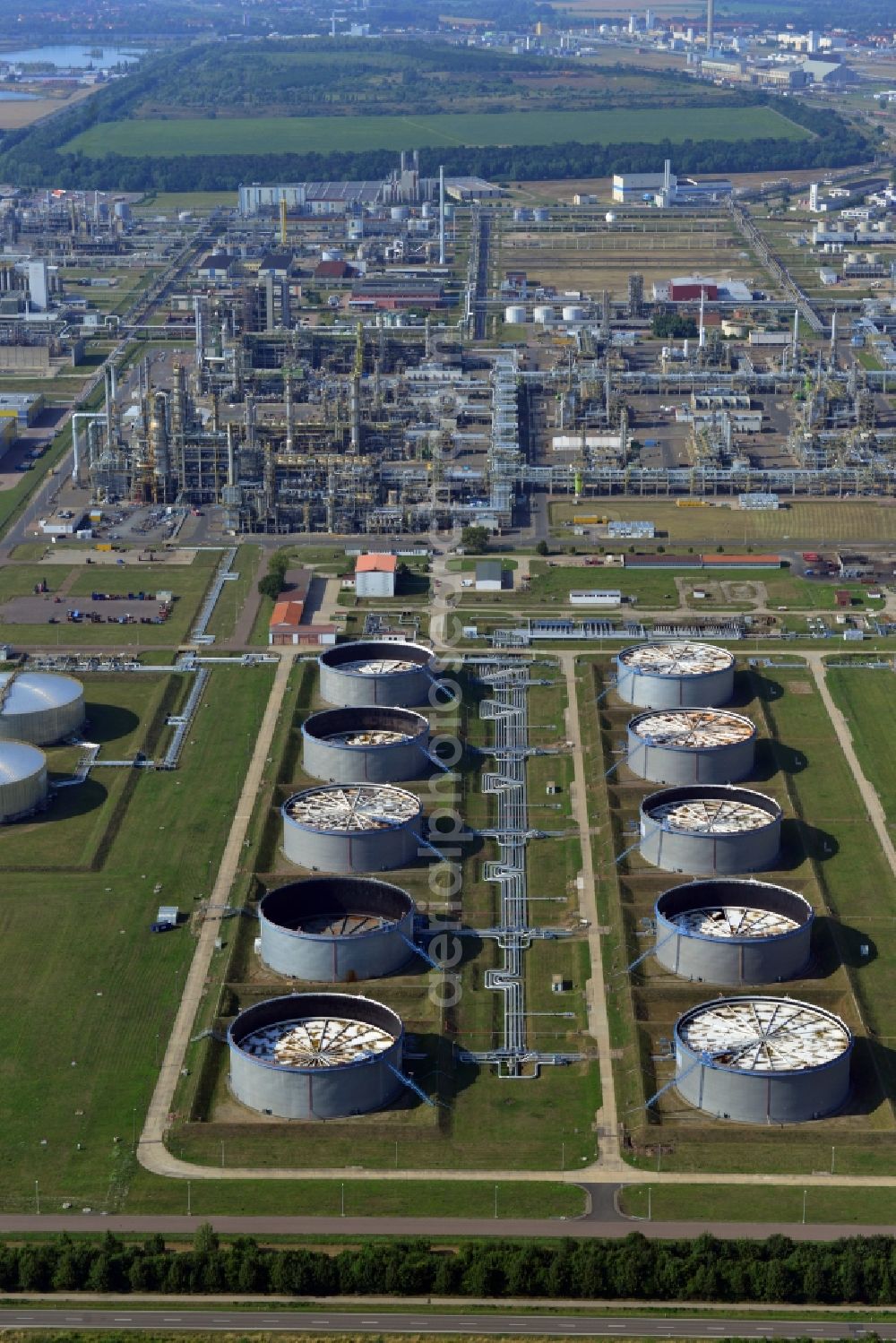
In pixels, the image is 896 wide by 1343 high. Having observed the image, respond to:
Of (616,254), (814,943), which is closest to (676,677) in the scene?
(814,943)

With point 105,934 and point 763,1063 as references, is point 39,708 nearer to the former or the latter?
point 105,934

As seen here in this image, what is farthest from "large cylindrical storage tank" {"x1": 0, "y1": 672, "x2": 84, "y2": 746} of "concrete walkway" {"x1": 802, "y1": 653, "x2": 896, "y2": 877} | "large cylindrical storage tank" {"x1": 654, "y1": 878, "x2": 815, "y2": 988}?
"concrete walkway" {"x1": 802, "y1": 653, "x2": 896, "y2": 877}

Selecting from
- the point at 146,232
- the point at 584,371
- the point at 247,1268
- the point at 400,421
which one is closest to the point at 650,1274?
the point at 247,1268

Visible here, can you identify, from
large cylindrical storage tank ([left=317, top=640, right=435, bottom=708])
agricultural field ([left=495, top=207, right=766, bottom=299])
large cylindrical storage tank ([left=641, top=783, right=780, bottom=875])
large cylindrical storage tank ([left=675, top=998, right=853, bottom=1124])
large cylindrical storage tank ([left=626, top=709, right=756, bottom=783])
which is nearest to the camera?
large cylindrical storage tank ([left=675, top=998, right=853, bottom=1124])

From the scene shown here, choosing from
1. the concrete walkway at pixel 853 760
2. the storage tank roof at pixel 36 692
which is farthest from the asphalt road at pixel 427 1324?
the storage tank roof at pixel 36 692

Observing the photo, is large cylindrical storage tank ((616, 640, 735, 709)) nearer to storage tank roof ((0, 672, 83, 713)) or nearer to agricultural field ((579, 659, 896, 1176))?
agricultural field ((579, 659, 896, 1176))
